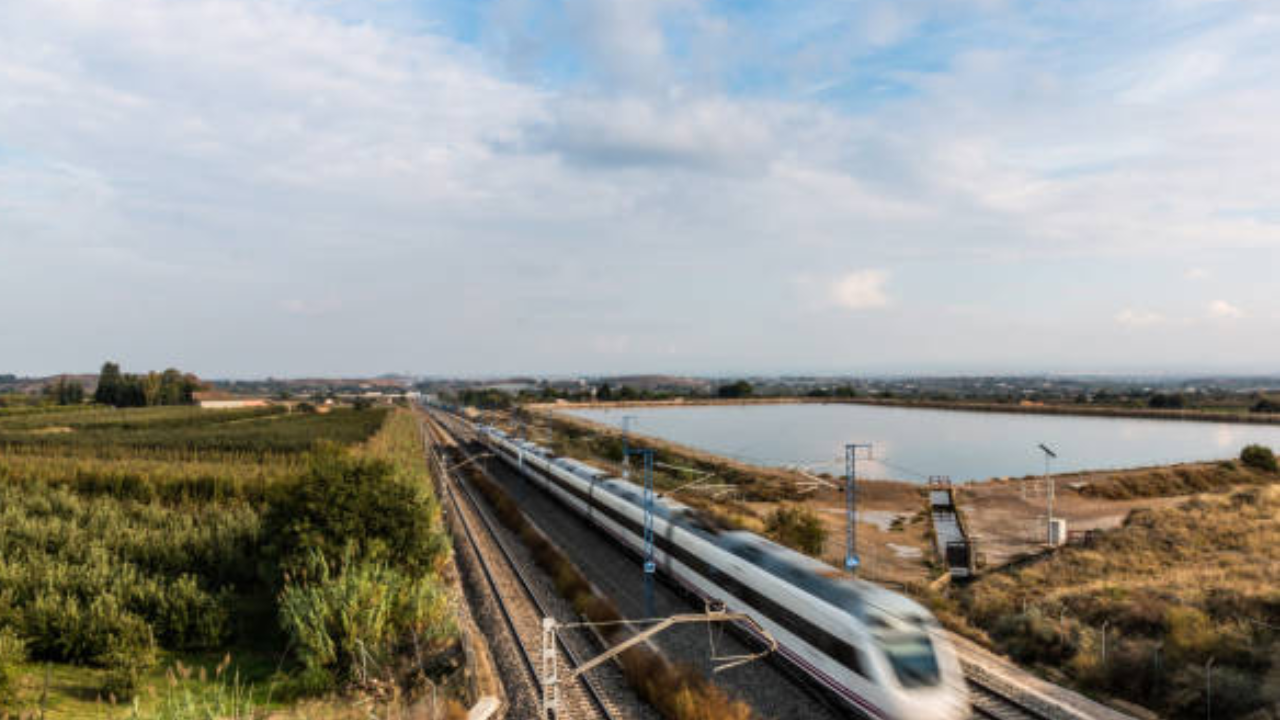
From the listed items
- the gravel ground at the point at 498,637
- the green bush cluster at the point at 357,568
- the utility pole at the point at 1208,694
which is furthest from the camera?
the green bush cluster at the point at 357,568

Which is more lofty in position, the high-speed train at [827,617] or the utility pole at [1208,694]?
the high-speed train at [827,617]

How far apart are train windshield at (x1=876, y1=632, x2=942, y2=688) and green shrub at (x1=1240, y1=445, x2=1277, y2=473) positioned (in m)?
64.4


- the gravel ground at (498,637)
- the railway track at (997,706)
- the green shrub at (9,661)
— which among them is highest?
the green shrub at (9,661)

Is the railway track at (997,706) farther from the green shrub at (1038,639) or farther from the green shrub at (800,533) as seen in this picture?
the green shrub at (800,533)

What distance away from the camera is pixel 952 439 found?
306ft

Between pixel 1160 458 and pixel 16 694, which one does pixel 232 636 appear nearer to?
pixel 16 694

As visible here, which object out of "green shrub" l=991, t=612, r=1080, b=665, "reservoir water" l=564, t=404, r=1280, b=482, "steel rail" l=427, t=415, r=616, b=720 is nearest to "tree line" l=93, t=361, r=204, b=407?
"reservoir water" l=564, t=404, r=1280, b=482

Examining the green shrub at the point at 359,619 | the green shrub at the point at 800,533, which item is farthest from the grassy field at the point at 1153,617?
the green shrub at the point at 359,619

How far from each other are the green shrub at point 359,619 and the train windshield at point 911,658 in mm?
10281

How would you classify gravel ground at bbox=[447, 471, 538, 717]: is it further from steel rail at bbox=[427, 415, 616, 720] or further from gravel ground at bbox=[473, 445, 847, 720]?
gravel ground at bbox=[473, 445, 847, 720]

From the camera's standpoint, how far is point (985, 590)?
24188mm

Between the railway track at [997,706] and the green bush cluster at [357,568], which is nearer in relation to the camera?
the railway track at [997,706]

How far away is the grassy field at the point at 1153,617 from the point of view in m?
14.7

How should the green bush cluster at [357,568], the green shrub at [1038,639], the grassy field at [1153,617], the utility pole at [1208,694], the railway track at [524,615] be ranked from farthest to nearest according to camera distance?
1. the green shrub at [1038,639]
2. the green bush cluster at [357,568]
3. the grassy field at [1153,617]
4. the railway track at [524,615]
5. the utility pole at [1208,694]
